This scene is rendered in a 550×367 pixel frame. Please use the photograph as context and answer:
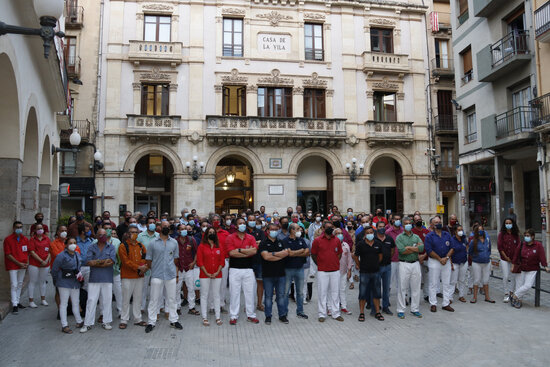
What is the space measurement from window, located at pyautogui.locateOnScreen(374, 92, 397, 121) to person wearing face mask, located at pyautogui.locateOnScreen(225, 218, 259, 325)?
Result: 67.2 ft

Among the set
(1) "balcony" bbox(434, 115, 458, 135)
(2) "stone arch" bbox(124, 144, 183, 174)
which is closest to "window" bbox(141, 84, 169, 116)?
(2) "stone arch" bbox(124, 144, 183, 174)

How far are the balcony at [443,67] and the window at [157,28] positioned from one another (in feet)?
57.2

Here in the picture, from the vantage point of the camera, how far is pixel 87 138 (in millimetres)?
23188

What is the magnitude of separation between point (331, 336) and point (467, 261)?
4.80m

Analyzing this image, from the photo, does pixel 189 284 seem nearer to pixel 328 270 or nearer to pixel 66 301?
pixel 66 301

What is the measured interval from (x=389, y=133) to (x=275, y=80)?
26.1ft

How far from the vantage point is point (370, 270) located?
27.9ft

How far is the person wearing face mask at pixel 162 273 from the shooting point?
25.9ft

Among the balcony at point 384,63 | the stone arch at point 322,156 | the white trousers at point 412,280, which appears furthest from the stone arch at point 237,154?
the white trousers at point 412,280

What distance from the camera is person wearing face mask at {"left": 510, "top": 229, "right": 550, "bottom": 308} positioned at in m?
9.19

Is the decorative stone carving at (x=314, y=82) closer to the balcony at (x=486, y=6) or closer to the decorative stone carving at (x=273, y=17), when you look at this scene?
the decorative stone carving at (x=273, y=17)

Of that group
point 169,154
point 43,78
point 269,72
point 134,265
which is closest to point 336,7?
point 269,72

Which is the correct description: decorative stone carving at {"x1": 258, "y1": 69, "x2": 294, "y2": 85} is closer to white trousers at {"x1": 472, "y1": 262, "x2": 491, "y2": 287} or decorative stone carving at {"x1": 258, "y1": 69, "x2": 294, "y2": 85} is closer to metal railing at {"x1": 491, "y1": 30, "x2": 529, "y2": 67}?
metal railing at {"x1": 491, "y1": 30, "x2": 529, "y2": 67}

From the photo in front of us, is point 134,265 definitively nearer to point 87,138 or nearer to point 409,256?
point 409,256
